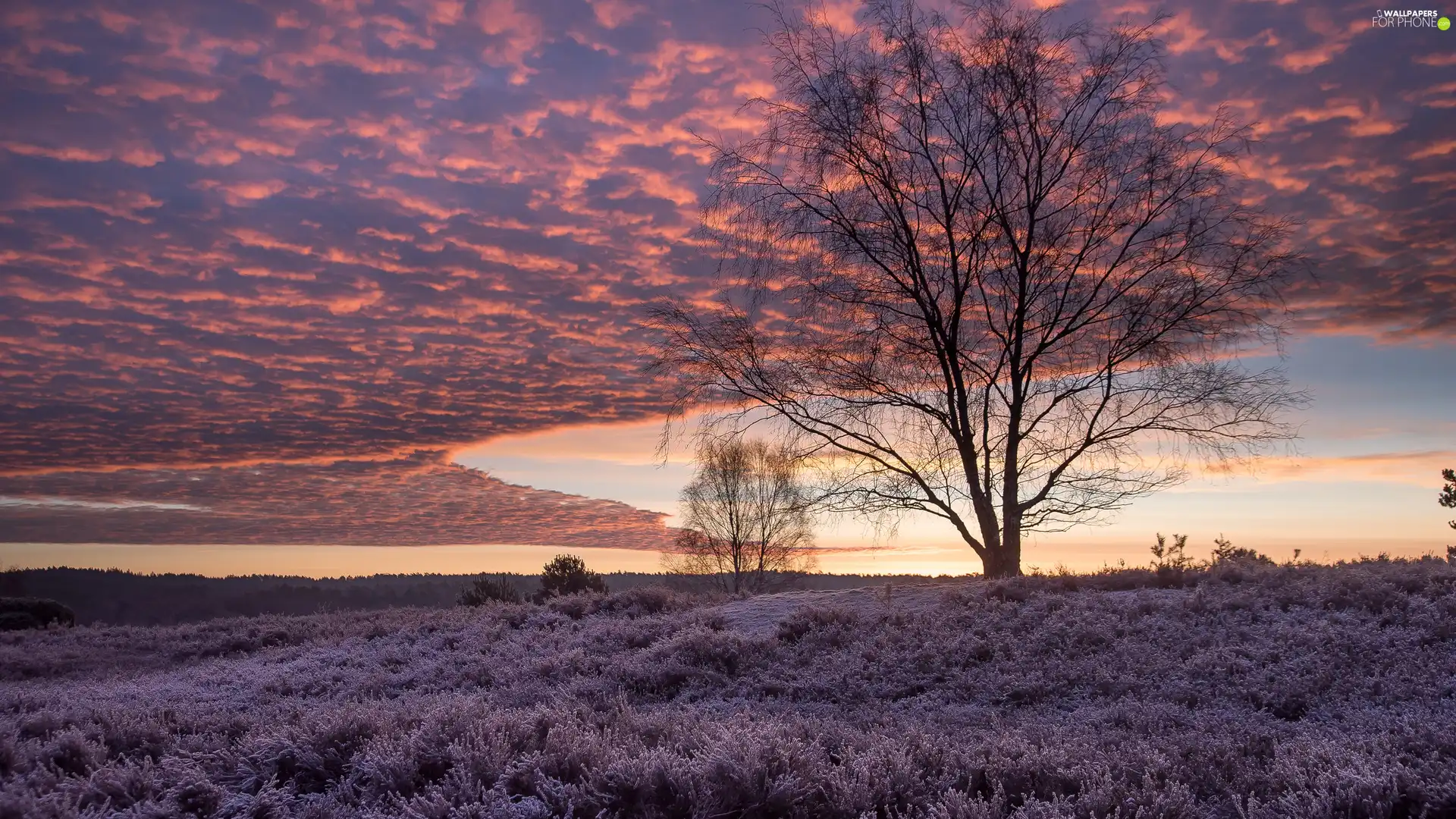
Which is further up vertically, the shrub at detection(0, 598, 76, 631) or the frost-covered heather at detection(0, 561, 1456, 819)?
the frost-covered heather at detection(0, 561, 1456, 819)

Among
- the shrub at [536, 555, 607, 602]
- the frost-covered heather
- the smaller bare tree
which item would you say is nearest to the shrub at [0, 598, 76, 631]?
the frost-covered heather

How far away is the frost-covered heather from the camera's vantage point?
5.40m

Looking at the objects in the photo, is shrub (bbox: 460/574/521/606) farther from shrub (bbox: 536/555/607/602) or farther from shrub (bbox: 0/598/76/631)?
shrub (bbox: 0/598/76/631)

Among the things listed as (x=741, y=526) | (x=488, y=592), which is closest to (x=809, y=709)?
(x=488, y=592)

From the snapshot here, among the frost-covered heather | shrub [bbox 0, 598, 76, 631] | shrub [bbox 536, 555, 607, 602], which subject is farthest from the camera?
shrub [bbox 536, 555, 607, 602]

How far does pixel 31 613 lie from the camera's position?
24.8m

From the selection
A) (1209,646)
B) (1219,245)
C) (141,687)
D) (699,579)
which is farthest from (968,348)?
(699,579)

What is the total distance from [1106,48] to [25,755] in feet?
68.0

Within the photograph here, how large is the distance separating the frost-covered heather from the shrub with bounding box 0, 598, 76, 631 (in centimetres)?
749

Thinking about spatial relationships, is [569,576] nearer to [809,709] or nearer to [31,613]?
[31,613]

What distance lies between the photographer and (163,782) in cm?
589

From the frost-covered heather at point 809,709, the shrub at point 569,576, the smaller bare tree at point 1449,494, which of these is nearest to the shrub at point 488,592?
the shrub at point 569,576

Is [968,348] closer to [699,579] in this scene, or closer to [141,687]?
[141,687]

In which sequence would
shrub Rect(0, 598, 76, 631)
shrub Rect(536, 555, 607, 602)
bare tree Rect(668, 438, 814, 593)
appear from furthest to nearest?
bare tree Rect(668, 438, 814, 593), shrub Rect(536, 555, 607, 602), shrub Rect(0, 598, 76, 631)
